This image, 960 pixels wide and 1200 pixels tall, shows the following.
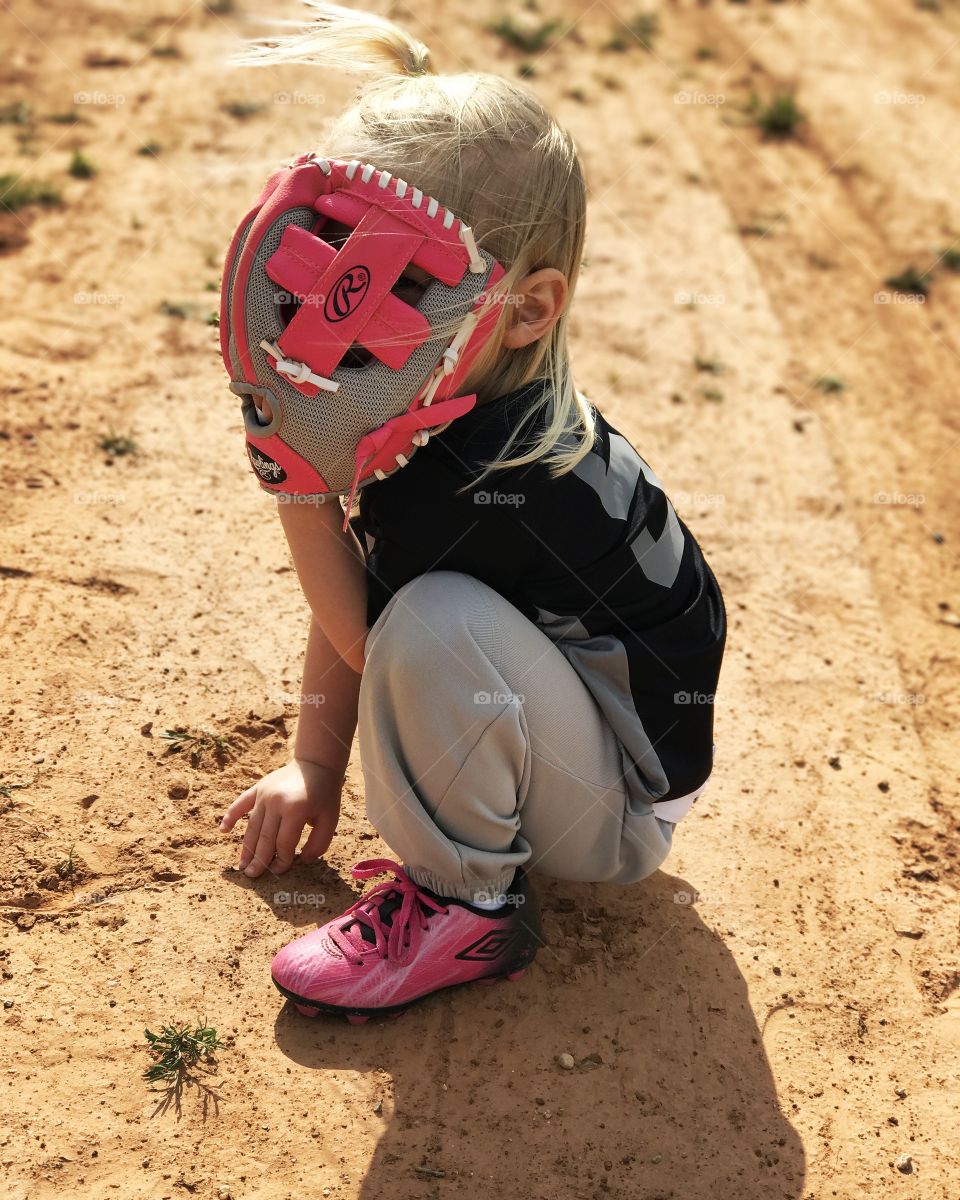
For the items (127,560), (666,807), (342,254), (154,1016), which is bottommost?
(127,560)

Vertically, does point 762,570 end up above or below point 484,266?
below

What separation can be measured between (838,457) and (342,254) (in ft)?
9.11

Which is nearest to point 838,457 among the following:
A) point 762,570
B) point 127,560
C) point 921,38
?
point 762,570

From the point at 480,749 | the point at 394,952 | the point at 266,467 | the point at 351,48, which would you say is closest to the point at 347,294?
the point at 266,467

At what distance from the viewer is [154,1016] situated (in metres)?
2.25

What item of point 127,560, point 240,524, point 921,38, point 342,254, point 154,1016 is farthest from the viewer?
point 921,38

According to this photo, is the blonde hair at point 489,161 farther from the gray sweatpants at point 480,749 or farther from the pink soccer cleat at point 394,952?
the pink soccer cleat at point 394,952

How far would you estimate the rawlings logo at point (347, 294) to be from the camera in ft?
6.09

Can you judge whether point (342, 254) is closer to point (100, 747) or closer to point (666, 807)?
point (666, 807)

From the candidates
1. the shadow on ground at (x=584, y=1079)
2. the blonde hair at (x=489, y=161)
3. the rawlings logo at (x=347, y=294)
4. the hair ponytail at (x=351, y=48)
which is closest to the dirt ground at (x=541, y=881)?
the shadow on ground at (x=584, y=1079)

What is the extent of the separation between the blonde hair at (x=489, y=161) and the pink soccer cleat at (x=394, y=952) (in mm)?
850

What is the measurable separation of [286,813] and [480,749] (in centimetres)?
56

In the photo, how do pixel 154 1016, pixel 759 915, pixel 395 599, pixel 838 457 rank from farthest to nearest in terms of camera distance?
pixel 838 457, pixel 759 915, pixel 154 1016, pixel 395 599

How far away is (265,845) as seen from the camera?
248 centimetres
